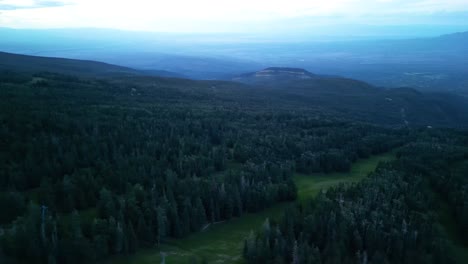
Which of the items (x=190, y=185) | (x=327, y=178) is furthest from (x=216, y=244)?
(x=327, y=178)

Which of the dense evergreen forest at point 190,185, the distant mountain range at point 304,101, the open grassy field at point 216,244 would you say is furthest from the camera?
the distant mountain range at point 304,101

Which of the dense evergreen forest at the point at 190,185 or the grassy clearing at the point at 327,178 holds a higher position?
the dense evergreen forest at the point at 190,185

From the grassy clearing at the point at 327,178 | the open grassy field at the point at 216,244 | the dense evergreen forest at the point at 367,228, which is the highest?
the dense evergreen forest at the point at 367,228

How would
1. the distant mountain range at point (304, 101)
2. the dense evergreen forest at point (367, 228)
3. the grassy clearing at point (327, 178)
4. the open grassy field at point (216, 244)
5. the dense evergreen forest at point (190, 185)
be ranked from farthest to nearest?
the distant mountain range at point (304, 101) → the grassy clearing at point (327, 178) → the open grassy field at point (216, 244) → the dense evergreen forest at point (190, 185) → the dense evergreen forest at point (367, 228)

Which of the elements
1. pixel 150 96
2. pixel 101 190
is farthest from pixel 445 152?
pixel 150 96

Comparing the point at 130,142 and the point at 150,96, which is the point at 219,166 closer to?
the point at 130,142

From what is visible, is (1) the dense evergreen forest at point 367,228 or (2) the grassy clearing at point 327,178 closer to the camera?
(1) the dense evergreen forest at point 367,228

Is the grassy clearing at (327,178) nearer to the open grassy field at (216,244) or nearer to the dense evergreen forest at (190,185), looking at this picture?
the open grassy field at (216,244)


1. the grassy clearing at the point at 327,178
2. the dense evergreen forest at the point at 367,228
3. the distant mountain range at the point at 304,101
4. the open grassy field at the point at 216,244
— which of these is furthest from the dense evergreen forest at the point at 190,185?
the distant mountain range at the point at 304,101

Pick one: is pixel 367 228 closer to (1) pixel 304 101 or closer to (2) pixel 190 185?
(2) pixel 190 185
